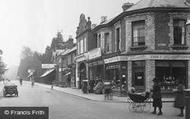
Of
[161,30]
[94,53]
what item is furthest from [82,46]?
[161,30]

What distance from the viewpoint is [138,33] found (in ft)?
115

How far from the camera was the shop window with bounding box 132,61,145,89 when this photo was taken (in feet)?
113

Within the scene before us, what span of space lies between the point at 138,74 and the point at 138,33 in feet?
11.7

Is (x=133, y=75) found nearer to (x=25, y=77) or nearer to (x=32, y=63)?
(x=32, y=63)

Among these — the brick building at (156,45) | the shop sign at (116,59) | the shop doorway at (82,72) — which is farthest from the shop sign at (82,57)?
the brick building at (156,45)

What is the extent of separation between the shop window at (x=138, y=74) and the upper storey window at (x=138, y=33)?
1.75 m

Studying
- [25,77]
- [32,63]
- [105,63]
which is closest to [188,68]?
[105,63]

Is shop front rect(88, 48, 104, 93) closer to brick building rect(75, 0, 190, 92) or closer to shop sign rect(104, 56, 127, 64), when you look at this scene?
shop sign rect(104, 56, 127, 64)

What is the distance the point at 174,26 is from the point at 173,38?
3.46 feet

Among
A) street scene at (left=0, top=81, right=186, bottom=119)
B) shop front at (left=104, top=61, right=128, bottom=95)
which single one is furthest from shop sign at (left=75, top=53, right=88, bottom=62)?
street scene at (left=0, top=81, right=186, bottom=119)

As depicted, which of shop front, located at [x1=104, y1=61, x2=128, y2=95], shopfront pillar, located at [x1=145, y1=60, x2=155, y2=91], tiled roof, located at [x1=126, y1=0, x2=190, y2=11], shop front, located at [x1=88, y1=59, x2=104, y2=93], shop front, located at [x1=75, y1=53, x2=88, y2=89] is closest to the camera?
shopfront pillar, located at [x1=145, y1=60, x2=155, y2=91]

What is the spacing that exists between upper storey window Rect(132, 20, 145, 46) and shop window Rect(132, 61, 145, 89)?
1.75 metres

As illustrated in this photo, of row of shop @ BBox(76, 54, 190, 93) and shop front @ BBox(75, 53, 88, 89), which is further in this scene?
shop front @ BBox(75, 53, 88, 89)

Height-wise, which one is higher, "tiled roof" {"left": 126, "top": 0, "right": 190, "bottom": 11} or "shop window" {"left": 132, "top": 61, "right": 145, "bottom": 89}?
→ "tiled roof" {"left": 126, "top": 0, "right": 190, "bottom": 11}
